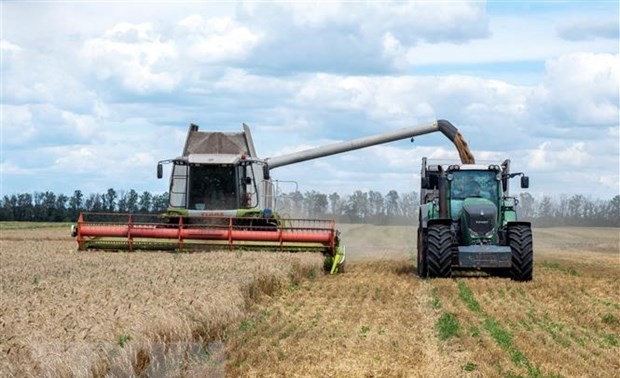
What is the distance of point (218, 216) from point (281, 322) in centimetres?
1223

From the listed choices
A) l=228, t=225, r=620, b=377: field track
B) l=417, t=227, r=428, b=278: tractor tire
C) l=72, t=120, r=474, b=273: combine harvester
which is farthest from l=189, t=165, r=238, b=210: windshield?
l=417, t=227, r=428, b=278: tractor tire

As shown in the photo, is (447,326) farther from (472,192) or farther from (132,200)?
(132,200)

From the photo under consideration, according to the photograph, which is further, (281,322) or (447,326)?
(281,322)

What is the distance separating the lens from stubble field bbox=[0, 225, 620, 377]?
30.9 ft

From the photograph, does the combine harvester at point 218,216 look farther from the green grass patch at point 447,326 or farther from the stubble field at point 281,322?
the green grass patch at point 447,326

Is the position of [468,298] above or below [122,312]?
below

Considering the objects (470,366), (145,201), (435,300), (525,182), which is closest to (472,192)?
(525,182)

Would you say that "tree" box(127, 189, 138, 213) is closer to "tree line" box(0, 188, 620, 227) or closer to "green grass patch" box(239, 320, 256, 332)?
"tree line" box(0, 188, 620, 227)

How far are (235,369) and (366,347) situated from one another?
1.91 metres

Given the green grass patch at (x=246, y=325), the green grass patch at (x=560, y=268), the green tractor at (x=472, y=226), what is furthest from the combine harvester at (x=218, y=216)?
the green grass patch at (x=246, y=325)

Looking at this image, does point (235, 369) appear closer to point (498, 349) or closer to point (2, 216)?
point (498, 349)


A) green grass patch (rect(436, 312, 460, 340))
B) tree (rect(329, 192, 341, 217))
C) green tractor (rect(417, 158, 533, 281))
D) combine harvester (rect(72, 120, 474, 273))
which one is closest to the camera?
green grass patch (rect(436, 312, 460, 340))

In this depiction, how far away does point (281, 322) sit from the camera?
13406mm

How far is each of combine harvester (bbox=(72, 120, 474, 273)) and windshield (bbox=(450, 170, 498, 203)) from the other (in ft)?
10.1
